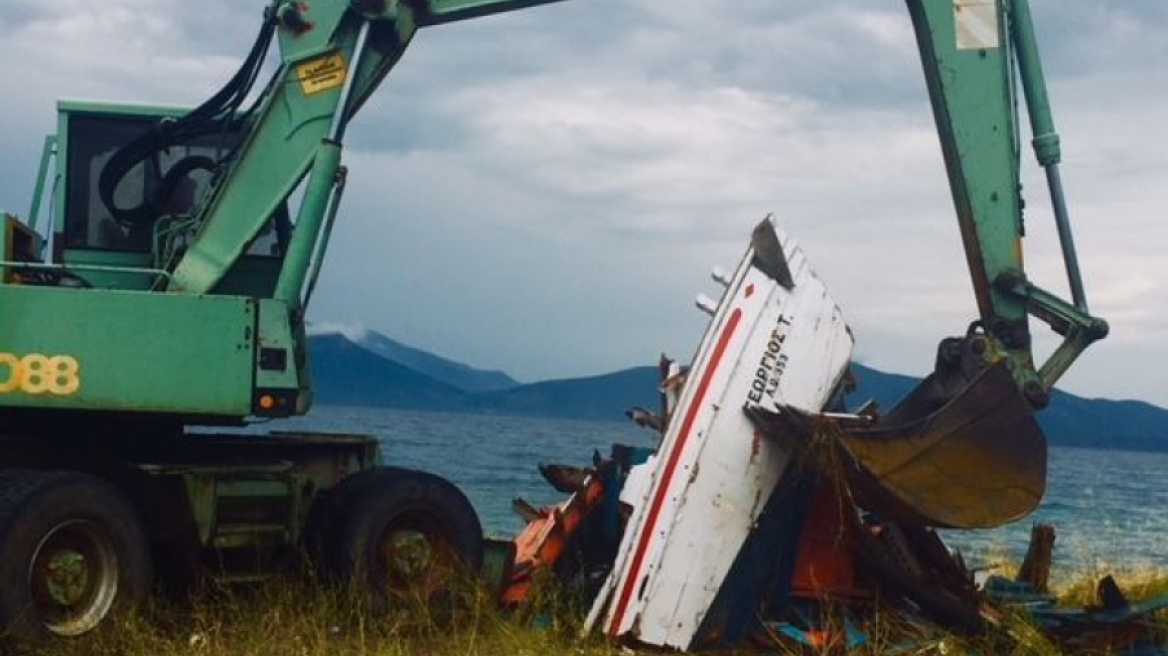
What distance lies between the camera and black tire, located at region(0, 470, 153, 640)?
30.1ft

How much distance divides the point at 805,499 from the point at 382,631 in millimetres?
2712

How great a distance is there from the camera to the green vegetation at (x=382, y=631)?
9.65 meters

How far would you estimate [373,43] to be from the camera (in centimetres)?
1145

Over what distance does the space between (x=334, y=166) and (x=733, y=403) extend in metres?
2.85

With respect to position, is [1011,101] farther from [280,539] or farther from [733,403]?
[280,539]

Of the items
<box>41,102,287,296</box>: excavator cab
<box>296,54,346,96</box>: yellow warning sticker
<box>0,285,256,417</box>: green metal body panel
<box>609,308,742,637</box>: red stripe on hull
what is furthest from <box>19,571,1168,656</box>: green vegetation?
<box>296,54,346,96</box>: yellow warning sticker

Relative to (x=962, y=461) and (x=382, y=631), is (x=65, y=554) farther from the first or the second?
(x=962, y=461)

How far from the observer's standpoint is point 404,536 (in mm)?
11156

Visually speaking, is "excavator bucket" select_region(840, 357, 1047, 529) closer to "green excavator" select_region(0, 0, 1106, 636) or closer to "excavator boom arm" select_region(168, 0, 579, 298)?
"green excavator" select_region(0, 0, 1106, 636)

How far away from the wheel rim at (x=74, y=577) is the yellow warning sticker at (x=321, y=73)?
126 inches

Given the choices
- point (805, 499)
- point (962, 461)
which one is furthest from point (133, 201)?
point (962, 461)

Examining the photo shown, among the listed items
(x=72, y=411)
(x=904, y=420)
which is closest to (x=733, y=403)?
(x=904, y=420)

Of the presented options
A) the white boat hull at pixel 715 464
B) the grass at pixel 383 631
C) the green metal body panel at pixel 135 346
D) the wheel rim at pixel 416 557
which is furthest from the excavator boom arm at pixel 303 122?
the white boat hull at pixel 715 464

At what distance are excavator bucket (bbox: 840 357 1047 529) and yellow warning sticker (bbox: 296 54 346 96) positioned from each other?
3.85 meters
